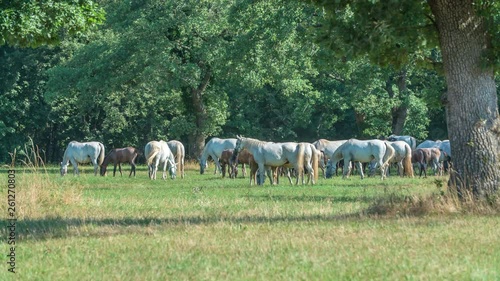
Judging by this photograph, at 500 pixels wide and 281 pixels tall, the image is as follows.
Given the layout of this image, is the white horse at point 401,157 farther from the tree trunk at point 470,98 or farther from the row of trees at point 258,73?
the tree trunk at point 470,98

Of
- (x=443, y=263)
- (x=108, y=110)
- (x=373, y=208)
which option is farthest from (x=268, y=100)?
(x=443, y=263)

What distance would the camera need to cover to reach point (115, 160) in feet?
152

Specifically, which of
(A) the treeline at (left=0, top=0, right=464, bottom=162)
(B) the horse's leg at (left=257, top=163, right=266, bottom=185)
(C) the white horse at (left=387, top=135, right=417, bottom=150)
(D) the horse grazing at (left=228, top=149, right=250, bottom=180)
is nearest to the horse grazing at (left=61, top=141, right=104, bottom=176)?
(A) the treeline at (left=0, top=0, right=464, bottom=162)

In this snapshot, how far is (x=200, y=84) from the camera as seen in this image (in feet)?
175

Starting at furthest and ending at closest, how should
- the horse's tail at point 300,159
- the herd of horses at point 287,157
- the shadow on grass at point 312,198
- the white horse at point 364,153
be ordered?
the white horse at point 364,153
the herd of horses at point 287,157
the horse's tail at point 300,159
the shadow on grass at point 312,198

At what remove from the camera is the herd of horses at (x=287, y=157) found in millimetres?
33906

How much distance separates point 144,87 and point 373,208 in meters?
37.7

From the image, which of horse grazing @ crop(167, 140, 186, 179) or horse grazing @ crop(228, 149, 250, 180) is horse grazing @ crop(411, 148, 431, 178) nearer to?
horse grazing @ crop(228, 149, 250, 180)

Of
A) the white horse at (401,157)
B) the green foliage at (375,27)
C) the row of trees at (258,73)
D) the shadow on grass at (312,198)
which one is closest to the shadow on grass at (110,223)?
the green foliage at (375,27)

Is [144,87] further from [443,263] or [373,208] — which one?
[443,263]

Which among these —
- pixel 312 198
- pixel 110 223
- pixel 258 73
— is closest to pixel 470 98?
pixel 312 198

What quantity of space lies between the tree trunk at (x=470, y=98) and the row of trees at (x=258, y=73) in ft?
0.07

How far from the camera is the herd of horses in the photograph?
33.9m

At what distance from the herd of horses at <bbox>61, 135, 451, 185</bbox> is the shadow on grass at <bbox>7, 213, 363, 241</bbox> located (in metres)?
15.7
